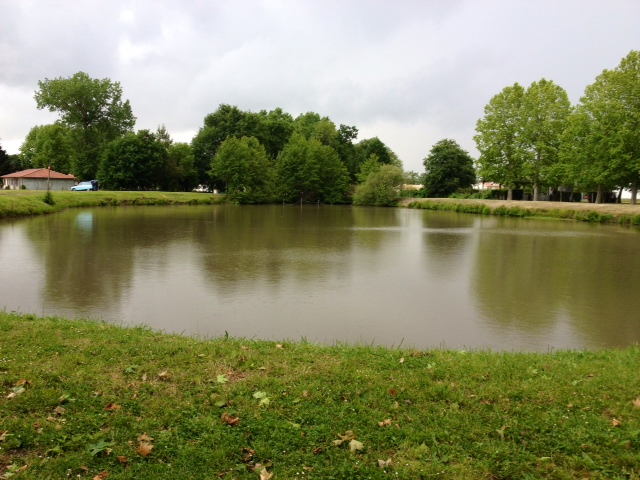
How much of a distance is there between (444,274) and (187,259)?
8.33 meters

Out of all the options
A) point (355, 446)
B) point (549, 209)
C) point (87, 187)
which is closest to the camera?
point (355, 446)

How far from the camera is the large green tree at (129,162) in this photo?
59.3 m

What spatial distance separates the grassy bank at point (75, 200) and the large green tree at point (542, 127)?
125 feet

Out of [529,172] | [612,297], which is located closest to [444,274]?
[612,297]

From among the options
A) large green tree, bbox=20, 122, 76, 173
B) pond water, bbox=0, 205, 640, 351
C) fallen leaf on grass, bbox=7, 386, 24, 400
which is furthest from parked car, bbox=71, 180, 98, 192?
fallen leaf on grass, bbox=7, 386, 24, 400

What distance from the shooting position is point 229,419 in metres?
4.19

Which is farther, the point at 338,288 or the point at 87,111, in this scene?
the point at 87,111

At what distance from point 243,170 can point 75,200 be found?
78.4 ft

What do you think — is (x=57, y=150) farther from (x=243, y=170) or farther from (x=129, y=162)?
(x=243, y=170)

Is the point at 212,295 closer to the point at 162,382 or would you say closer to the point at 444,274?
the point at 162,382

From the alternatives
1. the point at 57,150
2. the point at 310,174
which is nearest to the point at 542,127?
the point at 310,174

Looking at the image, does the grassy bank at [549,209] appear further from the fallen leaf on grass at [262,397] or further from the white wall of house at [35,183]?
the white wall of house at [35,183]

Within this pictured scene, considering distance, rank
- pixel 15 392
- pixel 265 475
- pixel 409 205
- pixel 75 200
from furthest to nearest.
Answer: pixel 409 205, pixel 75 200, pixel 15 392, pixel 265 475

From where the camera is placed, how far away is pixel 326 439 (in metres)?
3.97
